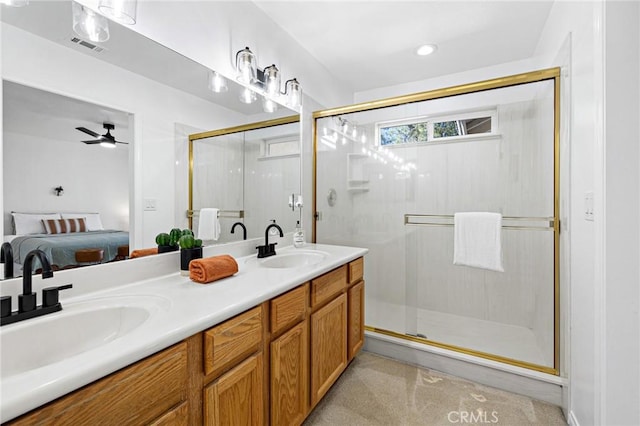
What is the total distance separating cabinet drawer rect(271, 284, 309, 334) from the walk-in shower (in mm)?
1239

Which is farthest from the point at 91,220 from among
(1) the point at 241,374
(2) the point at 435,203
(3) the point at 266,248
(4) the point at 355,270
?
(2) the point at 435,203

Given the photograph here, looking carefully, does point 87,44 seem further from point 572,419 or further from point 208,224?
point 572,419

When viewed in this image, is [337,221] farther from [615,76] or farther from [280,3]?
[615,76]

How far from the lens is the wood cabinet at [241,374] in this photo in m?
0.67

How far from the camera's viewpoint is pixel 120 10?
46.9 inches

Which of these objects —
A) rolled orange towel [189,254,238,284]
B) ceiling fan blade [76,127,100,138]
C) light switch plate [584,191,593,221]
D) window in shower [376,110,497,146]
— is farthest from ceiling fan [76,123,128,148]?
light switch plate [584,191,593,221]

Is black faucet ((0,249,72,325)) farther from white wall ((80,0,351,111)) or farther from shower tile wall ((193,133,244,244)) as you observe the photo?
white wall ((80,0,351,111))

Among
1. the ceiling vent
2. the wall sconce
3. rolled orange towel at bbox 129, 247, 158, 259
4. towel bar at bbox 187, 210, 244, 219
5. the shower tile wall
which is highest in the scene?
the wall sconce

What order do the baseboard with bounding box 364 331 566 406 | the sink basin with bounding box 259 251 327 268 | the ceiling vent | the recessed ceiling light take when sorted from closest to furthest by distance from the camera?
the ceiling vent → the baseboard with bounding box 364 331 566 406 → the sink basin with bounding box 259 251 327 268 → the recessed ceiling light

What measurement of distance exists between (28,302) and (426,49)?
293cm

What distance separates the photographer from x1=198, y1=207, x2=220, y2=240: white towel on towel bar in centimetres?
163

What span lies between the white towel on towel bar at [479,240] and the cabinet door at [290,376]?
4.61 ft

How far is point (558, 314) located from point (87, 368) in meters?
2.33

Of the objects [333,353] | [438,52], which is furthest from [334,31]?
[333,353]
